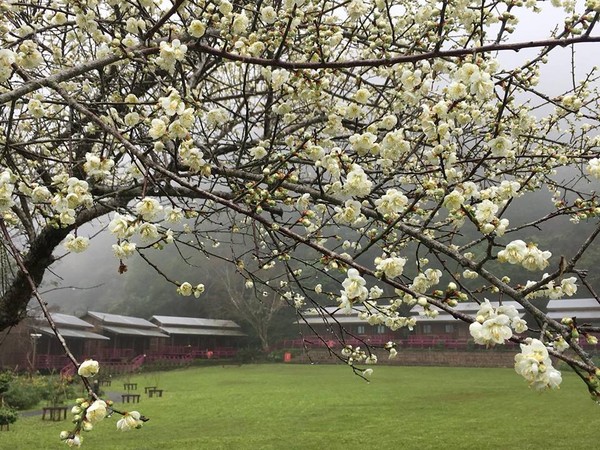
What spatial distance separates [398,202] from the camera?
8.09 feet

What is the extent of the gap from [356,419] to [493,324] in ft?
35.0

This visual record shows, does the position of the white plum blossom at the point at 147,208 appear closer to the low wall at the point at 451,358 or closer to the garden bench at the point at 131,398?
the garden bench at the point at 131,398

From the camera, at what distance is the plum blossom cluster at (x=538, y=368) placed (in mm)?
1586

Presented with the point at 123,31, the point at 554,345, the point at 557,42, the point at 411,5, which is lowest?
the point at 554,345

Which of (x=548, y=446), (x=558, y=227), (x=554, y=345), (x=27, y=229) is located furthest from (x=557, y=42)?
(x=558, y=227)

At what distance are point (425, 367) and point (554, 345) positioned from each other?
26.8 m

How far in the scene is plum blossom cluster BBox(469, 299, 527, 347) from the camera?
1.73 metres

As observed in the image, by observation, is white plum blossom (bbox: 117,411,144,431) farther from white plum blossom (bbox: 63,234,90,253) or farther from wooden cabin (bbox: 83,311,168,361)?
wooden cabin (bbox: 83,311,168,361)

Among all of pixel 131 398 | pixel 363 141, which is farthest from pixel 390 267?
pixel 131 398

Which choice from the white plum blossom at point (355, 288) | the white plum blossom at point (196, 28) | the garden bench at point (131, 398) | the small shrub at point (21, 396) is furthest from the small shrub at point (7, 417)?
the white plum blossom at point (355, 288)

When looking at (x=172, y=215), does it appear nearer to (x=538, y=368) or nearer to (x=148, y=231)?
(x=148, y=231)

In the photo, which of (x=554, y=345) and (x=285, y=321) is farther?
(x=285, y=321)

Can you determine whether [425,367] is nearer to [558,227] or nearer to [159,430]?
[159,430]

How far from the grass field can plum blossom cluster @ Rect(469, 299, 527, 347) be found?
774cm
